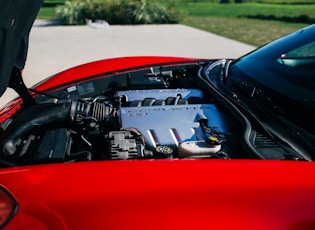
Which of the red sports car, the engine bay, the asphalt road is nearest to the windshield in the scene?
the red sports car

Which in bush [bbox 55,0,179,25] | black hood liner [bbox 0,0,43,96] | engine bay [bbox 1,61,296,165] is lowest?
bush [bbox 55,0,179,25]

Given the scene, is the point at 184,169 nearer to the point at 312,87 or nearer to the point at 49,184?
the point at 49,184

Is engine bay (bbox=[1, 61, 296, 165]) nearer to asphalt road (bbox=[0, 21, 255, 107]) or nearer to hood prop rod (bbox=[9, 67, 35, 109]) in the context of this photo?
hood prop rod (bbox=[9, 67, 35, 109])

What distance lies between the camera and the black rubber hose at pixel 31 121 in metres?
2.29

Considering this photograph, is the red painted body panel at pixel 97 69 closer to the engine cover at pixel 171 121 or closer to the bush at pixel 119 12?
the engine cover at pixel 171 121

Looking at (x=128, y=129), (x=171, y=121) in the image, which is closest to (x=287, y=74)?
(x=171, y=121)

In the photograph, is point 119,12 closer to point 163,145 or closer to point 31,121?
point 31,121

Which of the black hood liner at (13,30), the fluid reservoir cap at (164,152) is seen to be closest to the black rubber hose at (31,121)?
the black hood liner at (13,30)

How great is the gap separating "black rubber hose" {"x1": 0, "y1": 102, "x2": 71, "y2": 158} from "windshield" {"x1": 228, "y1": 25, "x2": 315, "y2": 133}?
113 centimetres

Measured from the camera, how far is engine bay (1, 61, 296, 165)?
2119 mm

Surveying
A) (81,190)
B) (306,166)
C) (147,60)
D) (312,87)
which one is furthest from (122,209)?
(147,60)

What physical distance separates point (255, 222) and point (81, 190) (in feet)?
2.16

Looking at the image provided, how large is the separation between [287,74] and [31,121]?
4.95ft

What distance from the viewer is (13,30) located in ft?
6.95
